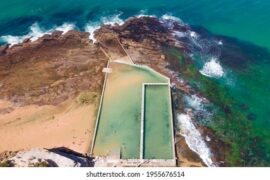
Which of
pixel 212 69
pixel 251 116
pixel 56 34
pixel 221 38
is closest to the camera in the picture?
pixel 251 116

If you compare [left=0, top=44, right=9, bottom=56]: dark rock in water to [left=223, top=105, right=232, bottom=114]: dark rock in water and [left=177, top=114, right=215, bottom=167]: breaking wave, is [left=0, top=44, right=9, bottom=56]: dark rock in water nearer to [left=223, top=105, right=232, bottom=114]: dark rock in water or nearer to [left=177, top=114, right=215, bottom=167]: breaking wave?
[left=177, top=114, right=215, bottom=167]: breaking wave

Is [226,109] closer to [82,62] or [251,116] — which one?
[251,116]

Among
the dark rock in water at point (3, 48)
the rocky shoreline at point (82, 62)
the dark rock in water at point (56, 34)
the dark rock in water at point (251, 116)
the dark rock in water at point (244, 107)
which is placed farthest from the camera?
the dark rock in water at point (56, 34)

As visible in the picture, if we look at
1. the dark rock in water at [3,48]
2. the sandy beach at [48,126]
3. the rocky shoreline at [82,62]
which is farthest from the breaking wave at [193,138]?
the dark rock in water at [3,48]

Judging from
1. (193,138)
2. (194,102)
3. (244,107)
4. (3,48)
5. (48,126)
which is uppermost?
(3,48)

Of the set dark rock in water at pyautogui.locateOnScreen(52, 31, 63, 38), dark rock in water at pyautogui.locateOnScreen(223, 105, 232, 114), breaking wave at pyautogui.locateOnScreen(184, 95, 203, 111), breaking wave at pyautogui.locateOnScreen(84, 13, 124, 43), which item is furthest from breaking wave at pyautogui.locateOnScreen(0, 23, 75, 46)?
dark rock in water at pyautogui.locateOnScreen(223, 105, 232, 114)

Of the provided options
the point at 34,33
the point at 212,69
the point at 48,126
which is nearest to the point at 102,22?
the point at 34,33

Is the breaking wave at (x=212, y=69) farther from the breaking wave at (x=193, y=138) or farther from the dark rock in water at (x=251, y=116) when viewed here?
the breaking wave at (x=193, y=138)
